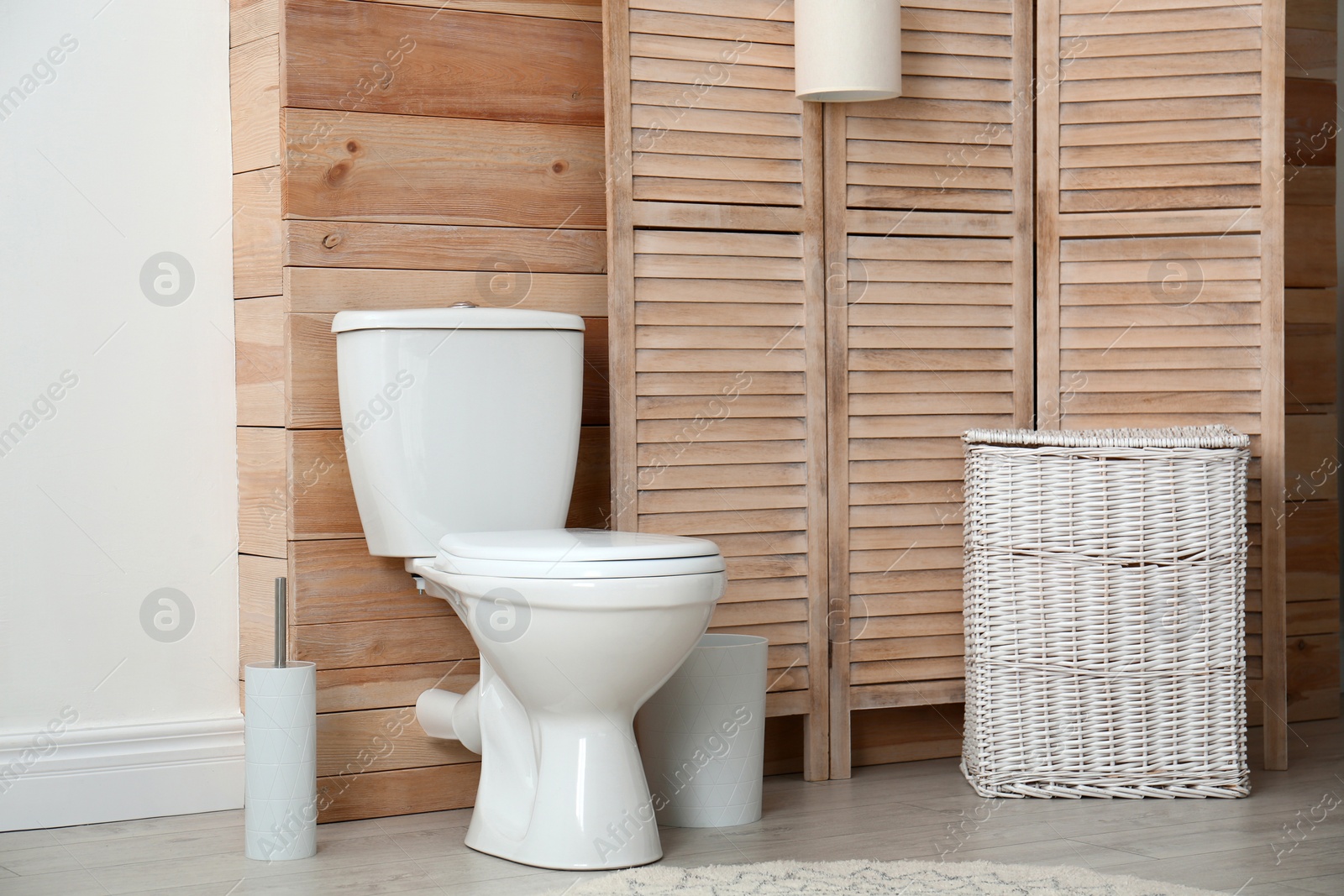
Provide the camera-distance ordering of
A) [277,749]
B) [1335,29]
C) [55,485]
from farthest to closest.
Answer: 1. [1335,29]
2. [55,485]
3. [277,749]

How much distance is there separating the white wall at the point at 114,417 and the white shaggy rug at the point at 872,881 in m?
0.85

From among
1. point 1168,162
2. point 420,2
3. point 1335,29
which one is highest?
point 1335,29

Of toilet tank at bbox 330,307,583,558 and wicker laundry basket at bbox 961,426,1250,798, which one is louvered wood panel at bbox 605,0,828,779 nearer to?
toilet tank at bbox 330,307,583,558

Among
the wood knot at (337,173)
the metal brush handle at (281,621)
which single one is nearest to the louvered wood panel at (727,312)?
the wood knot at (337,173)

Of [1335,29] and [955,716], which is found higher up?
[1335,29]

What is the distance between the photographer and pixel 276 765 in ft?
6.25

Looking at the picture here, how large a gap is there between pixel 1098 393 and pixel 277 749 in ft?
5.08

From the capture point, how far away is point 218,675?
2242 millimetres

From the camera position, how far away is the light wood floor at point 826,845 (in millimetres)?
1780

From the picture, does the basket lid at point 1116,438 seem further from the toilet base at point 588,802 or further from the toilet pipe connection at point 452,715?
the toilet pipe connection at point 452,715

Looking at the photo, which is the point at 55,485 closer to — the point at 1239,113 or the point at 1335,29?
the point at 1239,113

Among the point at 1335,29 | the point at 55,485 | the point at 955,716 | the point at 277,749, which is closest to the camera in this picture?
the point at 277,749

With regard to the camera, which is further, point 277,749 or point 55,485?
point 55,485

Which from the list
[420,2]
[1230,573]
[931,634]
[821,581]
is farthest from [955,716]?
[420,2]
